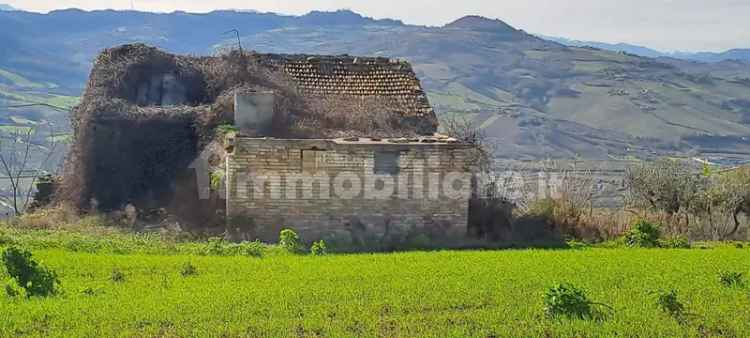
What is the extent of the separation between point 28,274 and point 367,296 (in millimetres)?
4103

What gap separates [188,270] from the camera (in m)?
11.3

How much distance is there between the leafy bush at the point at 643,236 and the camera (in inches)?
625

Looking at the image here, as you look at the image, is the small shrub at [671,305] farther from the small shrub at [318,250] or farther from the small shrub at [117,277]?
the small shrub at [117,277]

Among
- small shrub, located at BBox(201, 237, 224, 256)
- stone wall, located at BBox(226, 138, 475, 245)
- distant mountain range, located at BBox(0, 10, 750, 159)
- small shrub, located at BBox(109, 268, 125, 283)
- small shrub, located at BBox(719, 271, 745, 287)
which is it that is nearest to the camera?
small shrub, located at BBox(109, 268, 125, 283)

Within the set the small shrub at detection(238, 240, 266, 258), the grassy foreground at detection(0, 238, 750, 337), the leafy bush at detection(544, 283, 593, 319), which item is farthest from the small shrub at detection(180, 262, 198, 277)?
the leafy bush at detection(544, 283, 593, 319)

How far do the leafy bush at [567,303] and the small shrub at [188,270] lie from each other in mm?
5092

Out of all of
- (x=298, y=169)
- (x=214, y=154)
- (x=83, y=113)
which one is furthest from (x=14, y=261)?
(x=83, y=113)

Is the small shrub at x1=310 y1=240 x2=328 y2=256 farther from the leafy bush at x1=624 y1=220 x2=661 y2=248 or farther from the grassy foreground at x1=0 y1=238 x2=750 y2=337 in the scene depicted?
the leafy bush at x1=624 y1=220 x2=661 y2=248

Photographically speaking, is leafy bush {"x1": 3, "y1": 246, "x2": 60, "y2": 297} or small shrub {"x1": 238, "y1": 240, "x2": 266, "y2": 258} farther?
small shrub {"x1": 238, "y1": 240, "x2": 266, "y2": 258}

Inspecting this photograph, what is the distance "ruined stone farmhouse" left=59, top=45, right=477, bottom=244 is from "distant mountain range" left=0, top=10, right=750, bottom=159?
39522mm

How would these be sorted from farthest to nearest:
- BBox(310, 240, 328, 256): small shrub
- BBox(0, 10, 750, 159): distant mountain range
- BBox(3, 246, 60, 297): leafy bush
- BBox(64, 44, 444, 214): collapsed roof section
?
BBox(0, 10, 750, 159): distant mountain range < BBox(64, 44, 444, 214): collapsed roof section < BBox(310, 240, 328, 256): small shrub < BBox(3, 246, 60, 297): leafy bush

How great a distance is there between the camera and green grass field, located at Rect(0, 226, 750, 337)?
8.29 m

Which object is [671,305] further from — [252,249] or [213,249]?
[213,249]

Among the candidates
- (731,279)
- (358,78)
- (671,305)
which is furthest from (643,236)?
(358,78)
